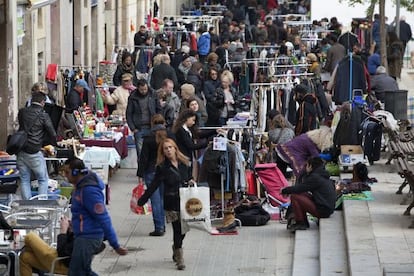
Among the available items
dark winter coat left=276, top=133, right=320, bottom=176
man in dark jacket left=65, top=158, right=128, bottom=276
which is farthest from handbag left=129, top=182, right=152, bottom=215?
man in dark jacket left=65, top=158, right=128, bottom=276

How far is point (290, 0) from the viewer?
6431 cm

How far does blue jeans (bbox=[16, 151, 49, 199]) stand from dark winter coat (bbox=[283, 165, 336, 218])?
3.59 m

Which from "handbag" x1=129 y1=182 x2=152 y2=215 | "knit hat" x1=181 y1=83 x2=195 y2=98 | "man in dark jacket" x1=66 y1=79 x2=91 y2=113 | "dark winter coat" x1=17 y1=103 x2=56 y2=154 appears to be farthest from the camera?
"man in dark jacket" x1=66 y1=79 x2=91 y2=113

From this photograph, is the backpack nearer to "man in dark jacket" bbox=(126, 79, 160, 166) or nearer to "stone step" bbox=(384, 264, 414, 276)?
"man in dark jacket" bbox=(126, 79, 160, 166)

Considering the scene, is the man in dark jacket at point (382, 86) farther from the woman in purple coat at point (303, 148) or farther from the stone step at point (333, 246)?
the stone step at point (333, 246)

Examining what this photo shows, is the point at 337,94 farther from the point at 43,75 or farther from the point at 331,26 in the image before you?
the point at 331,26

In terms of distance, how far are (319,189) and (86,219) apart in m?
5.33

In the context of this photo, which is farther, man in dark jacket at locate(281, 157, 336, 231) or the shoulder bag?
the shoulder bag

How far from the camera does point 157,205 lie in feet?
60.6

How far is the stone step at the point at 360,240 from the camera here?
15.5 m

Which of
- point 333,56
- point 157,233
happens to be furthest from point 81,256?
point 333,56

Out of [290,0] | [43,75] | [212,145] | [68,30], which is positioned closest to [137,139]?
[212,145]

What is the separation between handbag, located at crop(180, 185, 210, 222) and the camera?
16.6 m

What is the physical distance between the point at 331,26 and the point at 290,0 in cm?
2109
